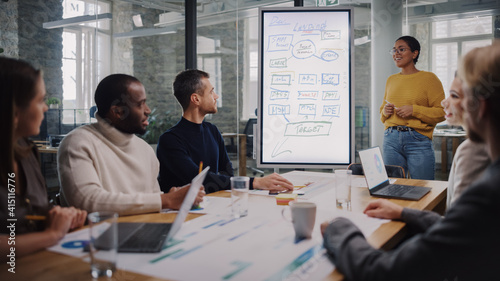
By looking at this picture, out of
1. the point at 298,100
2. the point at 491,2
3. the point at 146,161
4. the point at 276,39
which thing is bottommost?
the point at 146,161

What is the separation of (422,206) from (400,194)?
0.20 m

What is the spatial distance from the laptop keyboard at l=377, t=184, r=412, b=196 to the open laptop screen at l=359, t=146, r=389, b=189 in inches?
1.6

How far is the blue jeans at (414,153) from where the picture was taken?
3129 mm

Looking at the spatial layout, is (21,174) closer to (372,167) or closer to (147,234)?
(147,234)

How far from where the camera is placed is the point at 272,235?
46.9 inches

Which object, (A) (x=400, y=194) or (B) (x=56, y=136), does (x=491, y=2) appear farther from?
(B) (x=56, y=136)

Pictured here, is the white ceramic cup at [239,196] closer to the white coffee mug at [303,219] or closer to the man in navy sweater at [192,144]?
the white coffee mug at [303,219]

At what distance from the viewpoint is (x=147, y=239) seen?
113cm

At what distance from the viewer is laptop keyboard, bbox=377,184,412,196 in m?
1.88

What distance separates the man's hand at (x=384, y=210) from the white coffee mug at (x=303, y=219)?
1.16ft

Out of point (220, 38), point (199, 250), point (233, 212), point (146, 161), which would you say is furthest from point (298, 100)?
point (220, 38)

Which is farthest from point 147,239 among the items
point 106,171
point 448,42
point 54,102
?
point 448,42

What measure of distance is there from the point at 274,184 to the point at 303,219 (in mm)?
761

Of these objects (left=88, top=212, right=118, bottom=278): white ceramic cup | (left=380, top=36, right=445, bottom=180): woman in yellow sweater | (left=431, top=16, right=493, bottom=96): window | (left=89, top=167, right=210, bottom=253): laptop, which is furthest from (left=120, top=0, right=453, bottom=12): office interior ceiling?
(left=88, top=212, right=118, bottom=278): white ceramic cup
